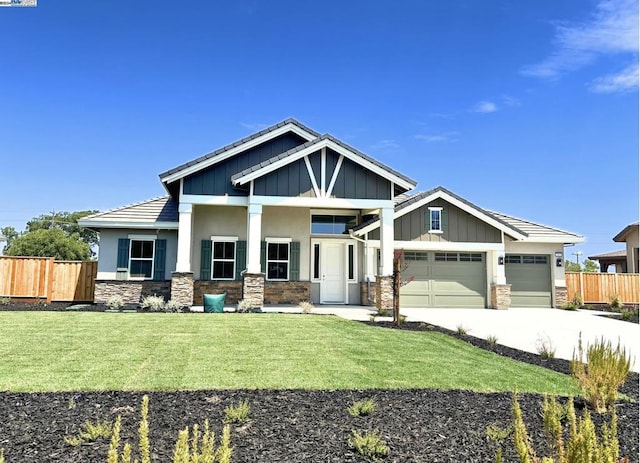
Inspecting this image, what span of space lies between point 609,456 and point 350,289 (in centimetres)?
1500

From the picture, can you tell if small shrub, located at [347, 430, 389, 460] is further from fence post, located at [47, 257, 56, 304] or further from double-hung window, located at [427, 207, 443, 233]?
fence post, located at [47, 257, 56, 304]

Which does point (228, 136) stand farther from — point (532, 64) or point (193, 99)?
point (532, 64)

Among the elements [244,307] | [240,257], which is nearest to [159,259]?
[240,257]

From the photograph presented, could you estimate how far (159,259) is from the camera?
16.4m

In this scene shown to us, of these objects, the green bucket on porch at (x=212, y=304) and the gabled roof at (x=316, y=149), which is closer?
the green bucket on porch at (x=212, y=304)

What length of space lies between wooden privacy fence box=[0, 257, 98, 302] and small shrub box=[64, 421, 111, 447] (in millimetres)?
14453

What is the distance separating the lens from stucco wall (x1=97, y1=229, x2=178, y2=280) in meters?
16.0

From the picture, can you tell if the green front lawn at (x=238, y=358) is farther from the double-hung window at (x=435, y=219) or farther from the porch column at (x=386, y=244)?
the double-hung window at (x=435, y=219)

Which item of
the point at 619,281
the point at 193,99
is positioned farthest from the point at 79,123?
the point at 619,281

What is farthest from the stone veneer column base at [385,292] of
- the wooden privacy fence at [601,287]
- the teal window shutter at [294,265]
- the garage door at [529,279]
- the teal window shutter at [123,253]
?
the wooden privacy fence at [601,287]

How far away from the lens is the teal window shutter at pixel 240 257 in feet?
54.5

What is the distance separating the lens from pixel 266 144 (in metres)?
17.0

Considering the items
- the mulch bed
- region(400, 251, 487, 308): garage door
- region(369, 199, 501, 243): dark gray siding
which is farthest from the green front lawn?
region(369, 199, 501, 243): dark gray siding

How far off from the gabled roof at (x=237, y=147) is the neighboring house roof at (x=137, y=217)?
76.6 inches
